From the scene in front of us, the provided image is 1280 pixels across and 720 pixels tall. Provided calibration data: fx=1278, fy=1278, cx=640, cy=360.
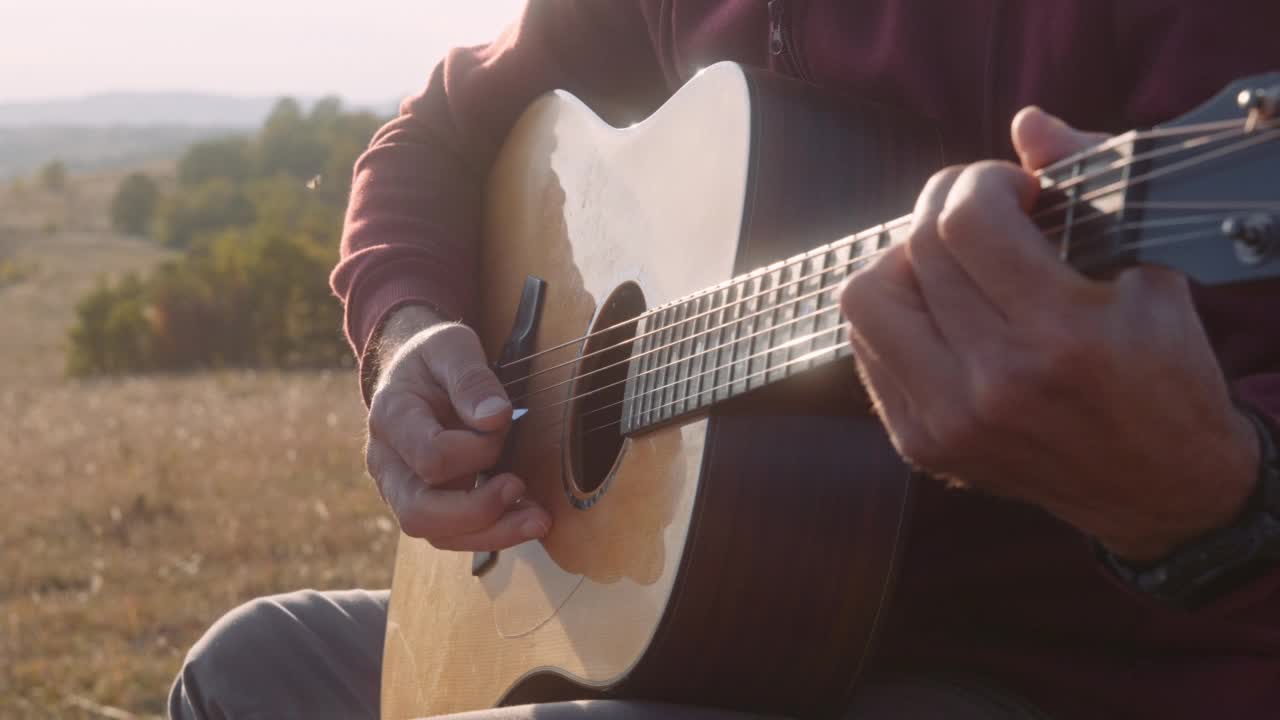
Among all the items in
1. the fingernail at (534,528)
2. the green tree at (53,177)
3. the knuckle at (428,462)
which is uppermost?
the knuckle at (428,462)

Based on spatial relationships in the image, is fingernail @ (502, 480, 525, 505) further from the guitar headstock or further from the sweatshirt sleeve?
the guitar headstock

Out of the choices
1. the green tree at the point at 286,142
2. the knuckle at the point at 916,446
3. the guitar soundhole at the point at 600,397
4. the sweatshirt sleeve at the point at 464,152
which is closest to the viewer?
the knuckle at the point at 916,446

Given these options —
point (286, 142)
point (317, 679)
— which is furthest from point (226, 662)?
point (286, 142)

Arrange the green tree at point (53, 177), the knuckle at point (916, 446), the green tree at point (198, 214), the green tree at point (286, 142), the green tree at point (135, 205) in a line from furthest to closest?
the green tree at point (53, 177)
the green tree at point (135, 205)
the green tree at point (198, 214)
the green tree at point (286, 142)
the knuckle at point (916, 446)

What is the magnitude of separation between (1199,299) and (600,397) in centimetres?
73

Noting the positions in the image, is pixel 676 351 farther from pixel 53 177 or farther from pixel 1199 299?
pixel 53 177

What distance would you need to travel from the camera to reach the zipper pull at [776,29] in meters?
1.62

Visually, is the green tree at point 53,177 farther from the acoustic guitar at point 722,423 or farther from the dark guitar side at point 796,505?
the dark guitar side at point 796,505

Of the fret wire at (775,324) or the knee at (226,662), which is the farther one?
the knee at (226,662)

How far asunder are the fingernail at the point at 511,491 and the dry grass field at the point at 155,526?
83 cm

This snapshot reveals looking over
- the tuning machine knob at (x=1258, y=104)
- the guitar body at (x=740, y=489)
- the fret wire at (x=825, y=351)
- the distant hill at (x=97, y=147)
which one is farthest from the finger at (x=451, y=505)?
the distant hill at (x=97, y=147)

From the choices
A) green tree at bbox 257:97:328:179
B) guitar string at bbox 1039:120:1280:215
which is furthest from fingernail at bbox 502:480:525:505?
green tree at bbox 257:97:328:179

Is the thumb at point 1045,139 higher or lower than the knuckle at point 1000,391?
higher

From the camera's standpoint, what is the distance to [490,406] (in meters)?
1.72
